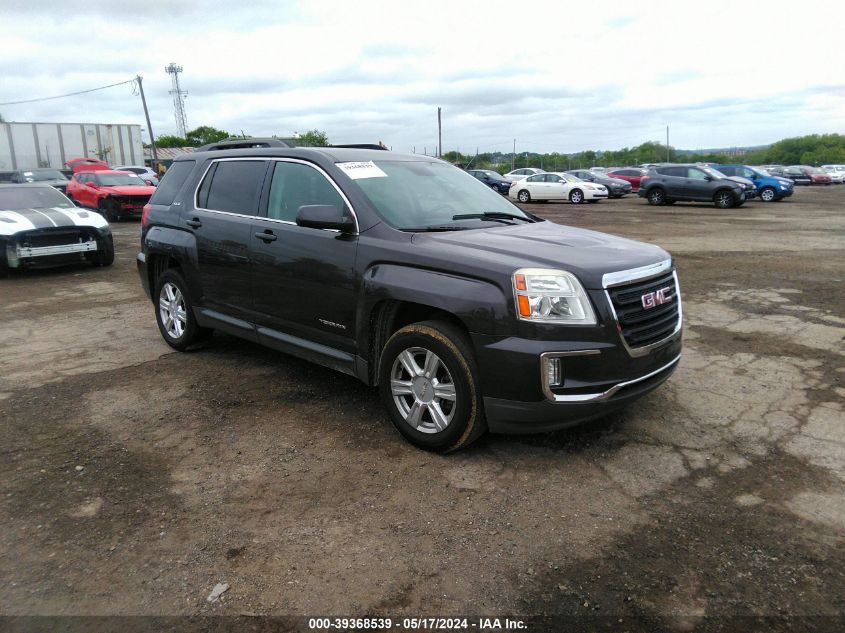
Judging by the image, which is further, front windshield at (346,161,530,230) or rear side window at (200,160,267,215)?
rear side window at (200,160,267,215)

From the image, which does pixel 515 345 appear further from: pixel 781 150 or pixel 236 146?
pixel 781 150

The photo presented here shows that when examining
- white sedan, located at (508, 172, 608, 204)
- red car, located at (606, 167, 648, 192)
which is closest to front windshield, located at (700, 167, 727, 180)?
white sedan, located at (508, 172, 608, 204)

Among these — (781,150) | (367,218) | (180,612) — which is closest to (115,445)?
(180,612)

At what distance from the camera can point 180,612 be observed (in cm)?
259

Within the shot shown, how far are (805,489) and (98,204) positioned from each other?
830 inches

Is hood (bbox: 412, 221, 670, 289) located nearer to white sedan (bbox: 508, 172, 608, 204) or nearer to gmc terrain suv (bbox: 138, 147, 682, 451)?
gmc terrain suv (bbox: 138, 147, 682, 451)

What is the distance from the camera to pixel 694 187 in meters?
24.3

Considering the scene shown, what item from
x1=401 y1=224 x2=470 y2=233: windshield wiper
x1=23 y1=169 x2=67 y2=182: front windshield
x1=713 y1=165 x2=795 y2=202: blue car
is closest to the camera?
x1=401 y1=224 x2=470 y2=233: windshield wiper

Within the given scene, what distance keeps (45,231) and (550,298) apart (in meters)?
9.55

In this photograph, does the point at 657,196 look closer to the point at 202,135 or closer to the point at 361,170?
the point at 361,170

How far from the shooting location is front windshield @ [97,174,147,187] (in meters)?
20.5

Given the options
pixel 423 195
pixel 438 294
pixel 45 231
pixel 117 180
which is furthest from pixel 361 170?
pixel 117 180

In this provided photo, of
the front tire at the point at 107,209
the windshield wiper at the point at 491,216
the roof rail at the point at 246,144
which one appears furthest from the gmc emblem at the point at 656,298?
the front tire at the point at 107,209

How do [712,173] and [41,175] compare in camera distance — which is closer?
[41,175]
